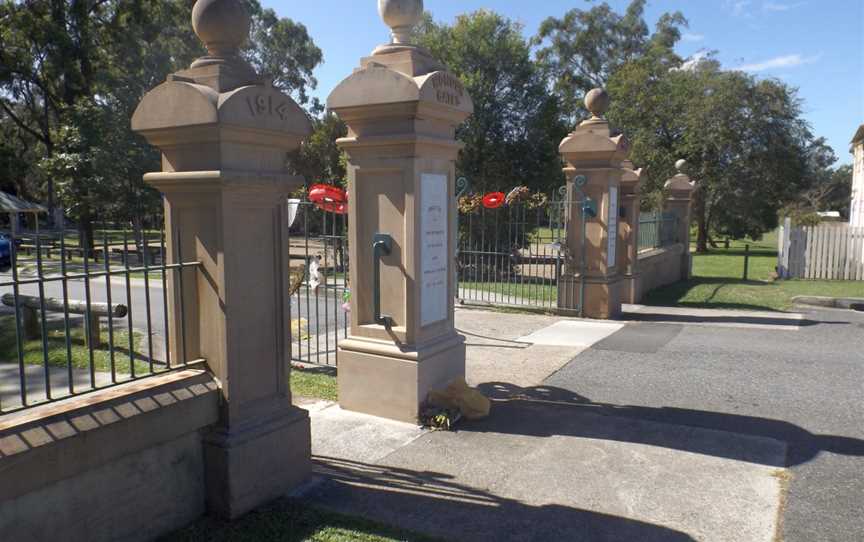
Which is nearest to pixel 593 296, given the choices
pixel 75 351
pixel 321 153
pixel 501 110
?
pixel 75 351

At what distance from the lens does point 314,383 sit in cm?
667

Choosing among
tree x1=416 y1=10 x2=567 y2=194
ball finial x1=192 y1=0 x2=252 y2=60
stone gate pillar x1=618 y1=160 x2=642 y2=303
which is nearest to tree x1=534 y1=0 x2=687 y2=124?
tree x1=416 y1=10 x2=567 y2=194

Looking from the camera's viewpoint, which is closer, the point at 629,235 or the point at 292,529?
the point at 292,529

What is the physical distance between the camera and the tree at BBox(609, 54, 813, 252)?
27953mm

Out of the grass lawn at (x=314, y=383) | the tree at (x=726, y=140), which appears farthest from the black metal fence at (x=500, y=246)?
the tree at (x=726, y=140)

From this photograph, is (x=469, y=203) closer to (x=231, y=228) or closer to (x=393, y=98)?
(x=393, y=98)

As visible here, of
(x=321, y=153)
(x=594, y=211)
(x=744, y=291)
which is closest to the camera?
(x=594, y=211)

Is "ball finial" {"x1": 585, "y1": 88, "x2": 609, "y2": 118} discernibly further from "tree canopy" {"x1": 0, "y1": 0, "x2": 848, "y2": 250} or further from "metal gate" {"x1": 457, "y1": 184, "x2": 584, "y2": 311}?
"tree canopy" {"x1": 0, "y1": 0, "x2": 848, "y2": 250}

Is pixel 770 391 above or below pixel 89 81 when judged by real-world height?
below

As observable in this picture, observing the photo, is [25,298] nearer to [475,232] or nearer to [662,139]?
[475,232]

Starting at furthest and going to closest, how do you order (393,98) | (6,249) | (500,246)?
(500,246), (6,249), (393,98)

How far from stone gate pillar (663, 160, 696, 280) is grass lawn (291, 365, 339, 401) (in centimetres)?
1237

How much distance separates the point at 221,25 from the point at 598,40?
43.9 metres

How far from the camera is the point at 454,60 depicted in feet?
66.1
